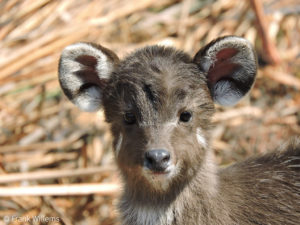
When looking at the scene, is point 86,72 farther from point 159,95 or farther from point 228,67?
point 228,67

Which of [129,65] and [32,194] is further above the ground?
[129,65]

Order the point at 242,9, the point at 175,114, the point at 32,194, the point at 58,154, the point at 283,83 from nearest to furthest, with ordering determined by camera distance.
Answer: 1. the point at 175,114
2. the point at 32,194
3. the point at 58,154
4. the point at 283,83
5. the point at 242,9

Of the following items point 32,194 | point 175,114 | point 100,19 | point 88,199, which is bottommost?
point 88,199

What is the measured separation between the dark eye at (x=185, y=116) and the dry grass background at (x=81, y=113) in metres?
1.64

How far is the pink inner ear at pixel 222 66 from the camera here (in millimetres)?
3670

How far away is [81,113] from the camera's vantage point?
6348 millimetres

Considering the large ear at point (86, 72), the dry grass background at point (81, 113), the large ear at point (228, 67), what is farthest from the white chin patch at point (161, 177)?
the dry grass background at point (81, 113)

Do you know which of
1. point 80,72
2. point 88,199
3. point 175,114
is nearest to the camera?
point 175,114

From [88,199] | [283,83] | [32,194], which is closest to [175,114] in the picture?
[32,194]

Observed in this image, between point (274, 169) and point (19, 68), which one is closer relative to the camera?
point (274, 169)

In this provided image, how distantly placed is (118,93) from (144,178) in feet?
2.03

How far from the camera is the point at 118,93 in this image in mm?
3605

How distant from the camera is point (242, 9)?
7.30 metres

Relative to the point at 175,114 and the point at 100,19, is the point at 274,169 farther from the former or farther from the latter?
the point at 100,19
